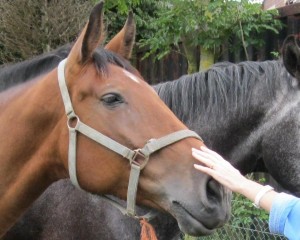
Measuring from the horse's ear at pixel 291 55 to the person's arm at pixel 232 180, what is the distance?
107cm

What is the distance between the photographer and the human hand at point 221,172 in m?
1.94

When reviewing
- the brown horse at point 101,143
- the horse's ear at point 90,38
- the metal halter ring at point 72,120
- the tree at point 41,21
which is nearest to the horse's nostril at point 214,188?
the brown horse at point 101,143

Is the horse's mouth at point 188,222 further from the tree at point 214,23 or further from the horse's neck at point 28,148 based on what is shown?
the tree at point 214,23

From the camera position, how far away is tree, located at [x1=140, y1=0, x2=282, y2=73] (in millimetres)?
4637

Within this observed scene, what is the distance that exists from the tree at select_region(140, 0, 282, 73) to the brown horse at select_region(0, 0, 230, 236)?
247 cm

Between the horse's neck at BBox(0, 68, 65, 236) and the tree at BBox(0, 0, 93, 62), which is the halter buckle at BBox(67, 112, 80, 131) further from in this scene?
the tree at BBox(0, 0, 93, 62)

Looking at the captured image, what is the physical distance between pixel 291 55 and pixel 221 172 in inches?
45.2

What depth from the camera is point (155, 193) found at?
82.5 inches

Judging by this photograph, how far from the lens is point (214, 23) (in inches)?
184

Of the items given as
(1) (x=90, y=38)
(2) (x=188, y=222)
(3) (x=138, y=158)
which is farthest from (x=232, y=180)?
(1) (x=90, y=38)

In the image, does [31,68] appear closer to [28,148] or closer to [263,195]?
[28,148]

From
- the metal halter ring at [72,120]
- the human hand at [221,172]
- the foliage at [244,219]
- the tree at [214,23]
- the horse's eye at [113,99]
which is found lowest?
the foliage at [244,219]

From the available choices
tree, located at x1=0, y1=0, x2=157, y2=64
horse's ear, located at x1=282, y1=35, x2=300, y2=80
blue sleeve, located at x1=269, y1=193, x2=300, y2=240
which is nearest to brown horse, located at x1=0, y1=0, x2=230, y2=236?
blue sleeve, located at x1=269, y1=193, x2=300, y2=240

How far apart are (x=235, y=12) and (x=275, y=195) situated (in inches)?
121
